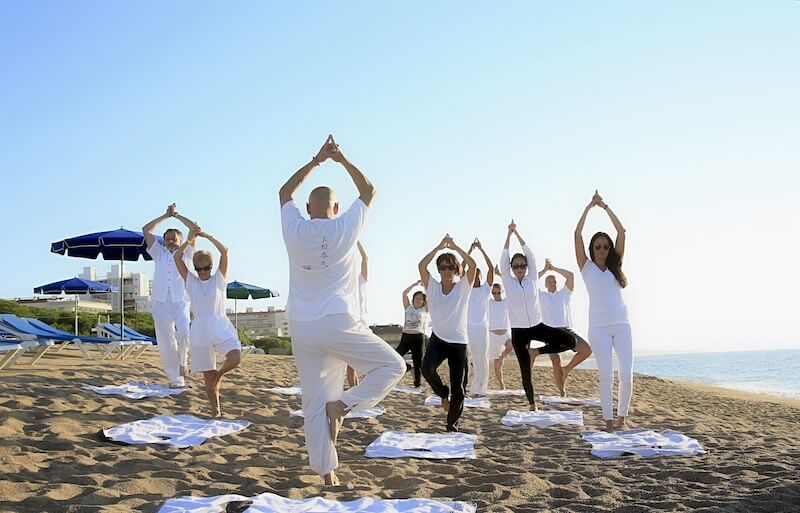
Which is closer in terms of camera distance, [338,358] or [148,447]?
[338,358]

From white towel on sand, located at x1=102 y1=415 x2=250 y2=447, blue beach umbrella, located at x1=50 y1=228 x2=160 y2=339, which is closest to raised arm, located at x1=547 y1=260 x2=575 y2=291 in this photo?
white towel on sand, located at x1=102 y1=415 x2=250 y2=447

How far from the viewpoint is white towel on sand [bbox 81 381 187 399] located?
804 cm

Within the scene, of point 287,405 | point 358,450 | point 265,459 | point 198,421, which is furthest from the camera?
point 287,405

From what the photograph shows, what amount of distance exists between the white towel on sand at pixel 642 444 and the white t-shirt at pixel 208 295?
153 inches

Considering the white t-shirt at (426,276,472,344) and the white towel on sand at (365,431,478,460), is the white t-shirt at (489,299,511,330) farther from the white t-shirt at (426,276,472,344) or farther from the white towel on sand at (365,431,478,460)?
the white towel on sand at (365,431,478,460)

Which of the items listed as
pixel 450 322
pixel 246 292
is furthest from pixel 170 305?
pixel 246 292

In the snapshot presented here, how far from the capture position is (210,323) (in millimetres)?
7207

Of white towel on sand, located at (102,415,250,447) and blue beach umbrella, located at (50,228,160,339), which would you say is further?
blue beach umbrella, located at (50,228,160,339)

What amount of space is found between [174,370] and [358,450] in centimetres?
404

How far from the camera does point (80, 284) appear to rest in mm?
21734

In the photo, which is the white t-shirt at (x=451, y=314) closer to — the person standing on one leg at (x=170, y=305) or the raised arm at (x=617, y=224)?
the raised arm at (x=617, y=224)

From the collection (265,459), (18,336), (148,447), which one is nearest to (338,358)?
(265,459)

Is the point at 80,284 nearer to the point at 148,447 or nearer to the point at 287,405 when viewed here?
the point at 287,405

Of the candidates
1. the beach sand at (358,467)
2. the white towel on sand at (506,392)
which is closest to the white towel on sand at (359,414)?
the beach sand at (358,467)
